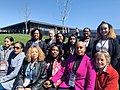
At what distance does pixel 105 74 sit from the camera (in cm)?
490

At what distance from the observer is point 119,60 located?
5.55 metres

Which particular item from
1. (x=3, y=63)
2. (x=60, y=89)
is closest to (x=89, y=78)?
(x=60, y=89)

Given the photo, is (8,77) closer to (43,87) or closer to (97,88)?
(43,87)

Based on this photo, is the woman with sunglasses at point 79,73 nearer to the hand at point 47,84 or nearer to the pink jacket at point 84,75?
the pink jacket at point 84,75

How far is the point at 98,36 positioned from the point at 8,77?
1.97m

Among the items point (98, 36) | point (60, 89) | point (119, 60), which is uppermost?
point (98, 36)

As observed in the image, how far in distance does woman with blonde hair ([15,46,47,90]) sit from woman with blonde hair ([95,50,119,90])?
1.06 metres

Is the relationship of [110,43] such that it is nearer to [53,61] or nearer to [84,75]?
[84,75]

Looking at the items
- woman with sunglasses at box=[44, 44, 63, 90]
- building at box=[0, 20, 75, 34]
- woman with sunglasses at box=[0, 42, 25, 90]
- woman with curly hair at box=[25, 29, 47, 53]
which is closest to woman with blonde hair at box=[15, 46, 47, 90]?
woman with sunglasses at box=[0, 42, 25, 90]

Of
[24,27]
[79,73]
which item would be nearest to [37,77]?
[79,73]

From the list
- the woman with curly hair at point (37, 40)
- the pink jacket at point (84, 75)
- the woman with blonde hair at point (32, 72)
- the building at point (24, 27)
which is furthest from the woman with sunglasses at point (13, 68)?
the building at point (24, 27)

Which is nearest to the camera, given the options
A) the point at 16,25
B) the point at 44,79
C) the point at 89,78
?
→ the point at 89,78

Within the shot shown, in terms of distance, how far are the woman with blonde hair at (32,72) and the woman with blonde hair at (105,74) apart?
106 centimetres

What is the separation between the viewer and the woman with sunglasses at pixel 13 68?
5.48 meters
